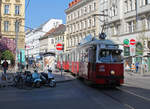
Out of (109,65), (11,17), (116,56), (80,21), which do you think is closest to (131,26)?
(80,21)

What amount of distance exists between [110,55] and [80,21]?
50667 mm

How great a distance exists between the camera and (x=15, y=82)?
17.7m

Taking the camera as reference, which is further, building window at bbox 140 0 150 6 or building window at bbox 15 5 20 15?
building window at bbox 15 5 20 15

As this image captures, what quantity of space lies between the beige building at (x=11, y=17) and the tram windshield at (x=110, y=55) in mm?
41373

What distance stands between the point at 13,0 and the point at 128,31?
26092 millimetres

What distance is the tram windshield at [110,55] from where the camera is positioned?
46.8 feet

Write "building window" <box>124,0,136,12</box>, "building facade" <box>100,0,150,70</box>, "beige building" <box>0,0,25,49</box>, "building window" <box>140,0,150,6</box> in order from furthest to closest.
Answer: "beige building" <box>0,0,25,49</box> < "building window" <box>124,0,136,12</box> < "building window" <box>140,0,150,6</box> < "building facade" <box>100,0,150,70</box>

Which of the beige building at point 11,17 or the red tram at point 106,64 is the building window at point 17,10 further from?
the red tram at point 106,64

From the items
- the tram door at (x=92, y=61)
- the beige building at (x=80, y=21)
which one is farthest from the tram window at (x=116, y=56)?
Result: the beige building at (x=80, y=21)

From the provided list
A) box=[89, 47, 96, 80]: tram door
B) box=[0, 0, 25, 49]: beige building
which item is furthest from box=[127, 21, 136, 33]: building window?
box=[89, 47, 96, 80]: tram door

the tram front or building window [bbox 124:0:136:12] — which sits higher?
building window [bbox 124:0:136:12]

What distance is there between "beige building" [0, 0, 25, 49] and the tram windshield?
A: 136ft

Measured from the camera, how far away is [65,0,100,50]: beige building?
57334 millimetres

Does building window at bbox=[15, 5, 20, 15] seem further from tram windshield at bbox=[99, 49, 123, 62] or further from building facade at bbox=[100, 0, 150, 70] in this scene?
tram windshield at bbox=[99, 49, 123, 62]
